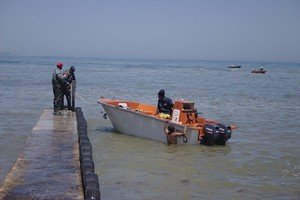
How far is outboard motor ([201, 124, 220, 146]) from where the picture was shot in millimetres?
11453

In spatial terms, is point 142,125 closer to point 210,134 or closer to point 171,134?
point 171,134

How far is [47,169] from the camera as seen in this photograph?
23.3 ft

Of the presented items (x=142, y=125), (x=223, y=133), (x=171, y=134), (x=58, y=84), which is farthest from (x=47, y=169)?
(x=58, y=84)

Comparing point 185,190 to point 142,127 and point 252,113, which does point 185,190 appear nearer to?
point 142,127

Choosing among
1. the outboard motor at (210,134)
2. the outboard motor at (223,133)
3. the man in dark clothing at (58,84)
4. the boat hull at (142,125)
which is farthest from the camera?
the man in dark clothing at (58,84)

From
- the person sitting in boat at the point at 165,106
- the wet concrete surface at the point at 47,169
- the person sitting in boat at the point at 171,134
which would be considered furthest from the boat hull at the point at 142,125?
the wet concrete surface at the point at 47,169

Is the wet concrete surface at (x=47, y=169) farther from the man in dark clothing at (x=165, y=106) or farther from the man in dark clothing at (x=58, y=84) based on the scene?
the man in dark clothing at (x=165, y=106)

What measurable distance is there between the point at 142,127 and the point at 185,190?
15.6ft

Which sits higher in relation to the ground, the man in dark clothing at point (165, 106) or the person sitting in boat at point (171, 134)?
the man in dark clothing at point (165, 106)

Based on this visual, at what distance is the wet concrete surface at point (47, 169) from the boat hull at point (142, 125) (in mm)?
2396

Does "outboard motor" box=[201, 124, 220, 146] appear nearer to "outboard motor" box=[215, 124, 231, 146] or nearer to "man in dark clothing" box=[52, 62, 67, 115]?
"outboard motor" box=[215, 124, 231, 146]

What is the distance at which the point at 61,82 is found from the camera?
42.9ft

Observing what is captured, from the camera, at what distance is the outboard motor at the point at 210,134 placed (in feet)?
37.6

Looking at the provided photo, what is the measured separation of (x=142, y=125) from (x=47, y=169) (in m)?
5.73
